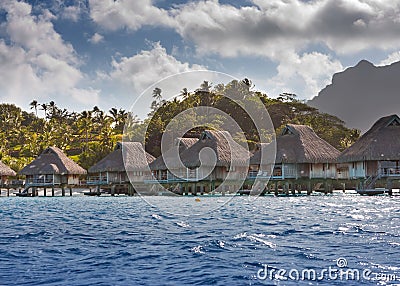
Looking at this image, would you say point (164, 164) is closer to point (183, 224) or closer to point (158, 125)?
point (158, 125)

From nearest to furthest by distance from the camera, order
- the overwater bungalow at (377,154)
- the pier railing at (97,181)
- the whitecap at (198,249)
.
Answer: the whitecap at (198,249), the overwater bungalow at (377,154), the pier railing at (97,181)

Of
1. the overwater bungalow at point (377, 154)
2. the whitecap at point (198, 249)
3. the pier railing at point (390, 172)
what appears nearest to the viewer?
the whitecap at point (198, 249)

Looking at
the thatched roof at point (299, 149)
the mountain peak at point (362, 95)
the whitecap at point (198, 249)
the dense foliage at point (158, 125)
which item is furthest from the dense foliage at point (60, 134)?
the mountain peak at point (362, 95)

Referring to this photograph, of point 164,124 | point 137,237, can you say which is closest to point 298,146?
point 164,124

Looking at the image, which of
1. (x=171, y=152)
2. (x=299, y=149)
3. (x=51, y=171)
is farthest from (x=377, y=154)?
(x=51, y=171)

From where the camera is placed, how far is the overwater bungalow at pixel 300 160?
33.0 meters

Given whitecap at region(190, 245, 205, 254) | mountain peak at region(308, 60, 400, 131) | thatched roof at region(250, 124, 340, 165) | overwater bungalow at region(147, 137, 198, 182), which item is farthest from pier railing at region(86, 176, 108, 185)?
mountain peak at region(308, 60, 400, 131)

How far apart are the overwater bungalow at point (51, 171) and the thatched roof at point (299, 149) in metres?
14.0

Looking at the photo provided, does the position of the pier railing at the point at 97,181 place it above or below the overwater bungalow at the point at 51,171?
below

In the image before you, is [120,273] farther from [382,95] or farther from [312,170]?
[382,95]

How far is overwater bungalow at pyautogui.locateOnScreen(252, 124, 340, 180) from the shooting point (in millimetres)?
33031

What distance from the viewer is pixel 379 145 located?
1215 inches

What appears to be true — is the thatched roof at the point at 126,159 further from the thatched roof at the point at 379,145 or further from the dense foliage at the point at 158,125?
the thatched roof at the point at 379,145

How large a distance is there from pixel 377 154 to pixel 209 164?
10.6 meters
